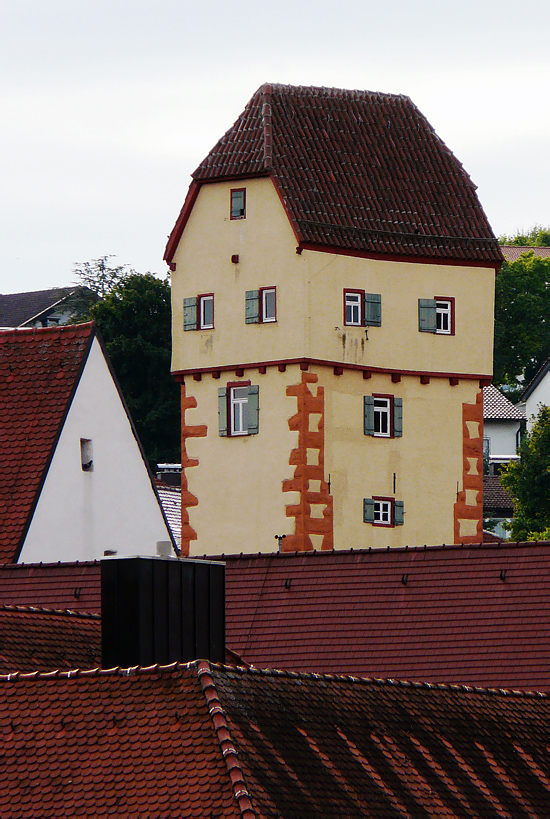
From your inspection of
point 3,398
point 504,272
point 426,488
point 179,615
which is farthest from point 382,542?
point 504,272

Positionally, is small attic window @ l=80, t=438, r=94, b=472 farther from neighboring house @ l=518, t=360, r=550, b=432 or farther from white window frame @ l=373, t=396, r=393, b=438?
neighboring house @ l=518, t=360, r=550, b=432

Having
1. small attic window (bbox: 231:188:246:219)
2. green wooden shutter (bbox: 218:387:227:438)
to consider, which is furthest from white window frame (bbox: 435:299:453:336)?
green wooden shutter (bbox: 218:387:227:438)

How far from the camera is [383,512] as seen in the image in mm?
56250

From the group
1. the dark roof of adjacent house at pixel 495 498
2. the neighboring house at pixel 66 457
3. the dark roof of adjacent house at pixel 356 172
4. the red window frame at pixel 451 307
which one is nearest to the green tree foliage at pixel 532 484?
the dark roof of adjacent house at pixel 495 498

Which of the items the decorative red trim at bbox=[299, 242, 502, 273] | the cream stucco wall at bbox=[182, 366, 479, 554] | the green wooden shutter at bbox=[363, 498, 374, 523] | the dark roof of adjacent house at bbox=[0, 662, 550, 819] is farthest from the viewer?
the decorative red trim at bbox=[299, 242, 502, 273]

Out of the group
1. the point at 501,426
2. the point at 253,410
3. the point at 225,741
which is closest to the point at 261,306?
the point at 253,410

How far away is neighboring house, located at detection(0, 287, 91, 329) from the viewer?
380 feet

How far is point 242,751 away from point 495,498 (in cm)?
8324

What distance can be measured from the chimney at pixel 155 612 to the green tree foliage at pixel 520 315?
3373 inches

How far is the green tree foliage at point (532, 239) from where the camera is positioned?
155875 mm

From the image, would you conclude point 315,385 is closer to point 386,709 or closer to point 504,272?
point 386,709

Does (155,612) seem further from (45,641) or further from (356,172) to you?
(356,172)

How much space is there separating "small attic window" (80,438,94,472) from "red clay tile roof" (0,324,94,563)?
4.81 feet

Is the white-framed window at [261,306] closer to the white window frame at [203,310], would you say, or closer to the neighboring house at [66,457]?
the white window frame at [203,310]
